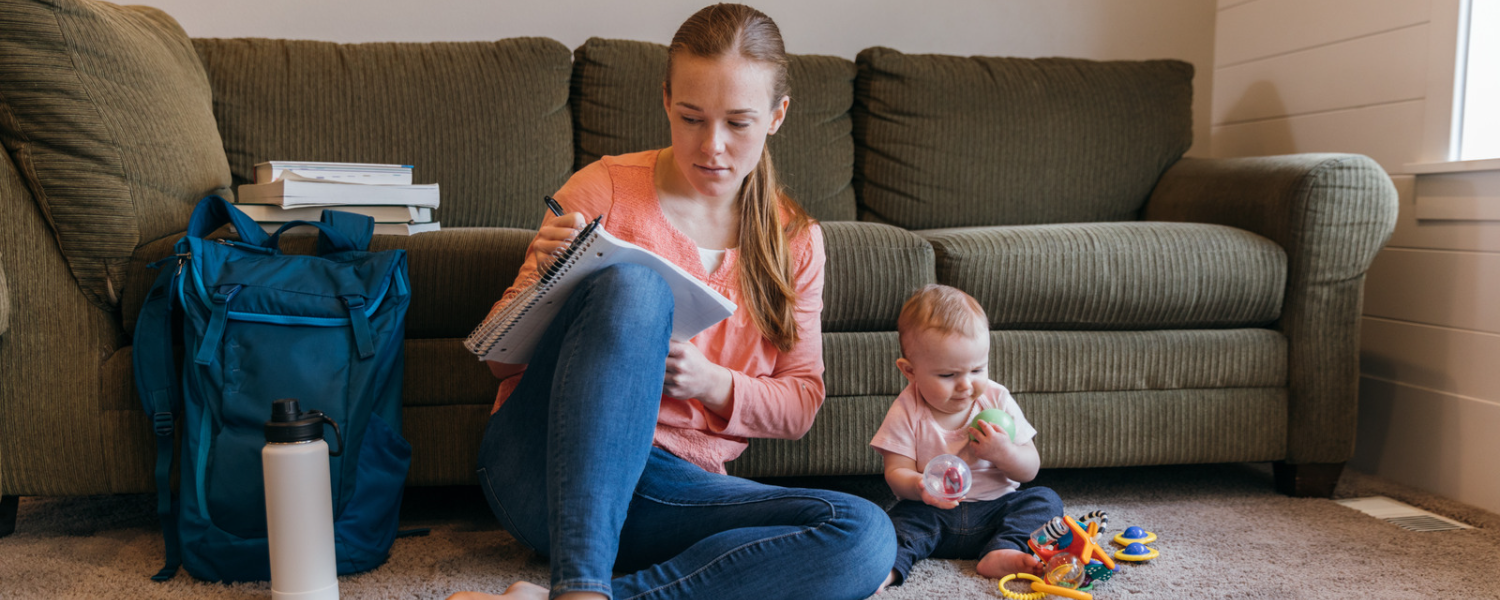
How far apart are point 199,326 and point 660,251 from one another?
61 cm

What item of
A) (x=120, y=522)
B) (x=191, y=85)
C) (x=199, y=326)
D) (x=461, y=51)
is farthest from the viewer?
(x=461, y=51)

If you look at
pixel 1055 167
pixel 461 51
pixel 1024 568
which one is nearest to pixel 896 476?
pixel 1024 568

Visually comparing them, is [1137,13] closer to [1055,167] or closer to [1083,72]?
[1083,72]

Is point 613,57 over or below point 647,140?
over

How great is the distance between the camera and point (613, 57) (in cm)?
213

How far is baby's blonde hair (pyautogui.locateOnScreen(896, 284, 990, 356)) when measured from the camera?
1330 millimetres

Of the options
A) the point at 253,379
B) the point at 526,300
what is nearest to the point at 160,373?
the point at 253,379

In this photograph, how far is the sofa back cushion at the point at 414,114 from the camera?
6.40 ft

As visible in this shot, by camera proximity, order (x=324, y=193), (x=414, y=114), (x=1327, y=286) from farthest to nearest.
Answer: (x=414, y=114)
(x=1327, y=286)
(x=324, y=193)

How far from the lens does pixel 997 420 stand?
1.33 meters

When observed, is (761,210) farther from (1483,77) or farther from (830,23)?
(1483,77)

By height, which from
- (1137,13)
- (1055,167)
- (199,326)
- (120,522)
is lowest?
(120,522)

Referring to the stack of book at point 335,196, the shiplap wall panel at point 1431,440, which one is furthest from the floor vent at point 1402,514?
the stack of book at point 335,196

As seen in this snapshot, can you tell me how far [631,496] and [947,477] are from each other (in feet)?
1.45
